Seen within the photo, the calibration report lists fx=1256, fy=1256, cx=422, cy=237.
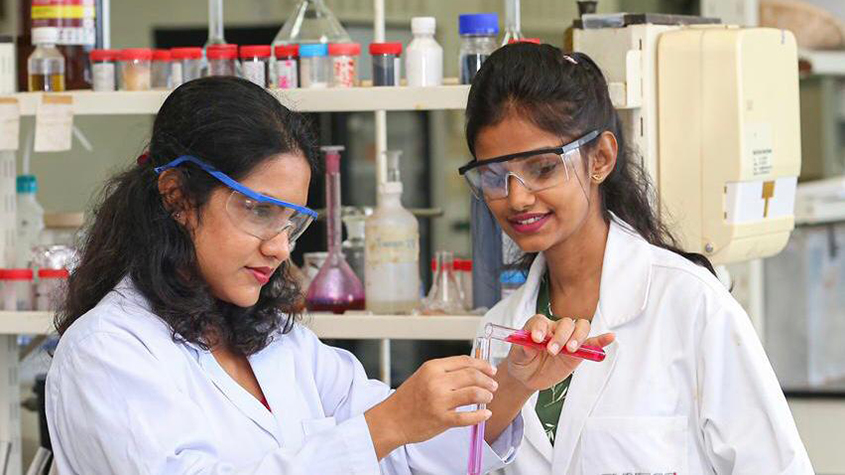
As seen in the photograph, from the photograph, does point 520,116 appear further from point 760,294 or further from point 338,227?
point 760,294

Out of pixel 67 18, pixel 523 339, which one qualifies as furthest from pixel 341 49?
pixel 523 339

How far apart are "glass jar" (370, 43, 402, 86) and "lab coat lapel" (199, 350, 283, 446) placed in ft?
2.54

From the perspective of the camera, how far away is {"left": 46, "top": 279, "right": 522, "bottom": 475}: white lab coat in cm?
154

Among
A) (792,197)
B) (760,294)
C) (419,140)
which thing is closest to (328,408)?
(792,197)

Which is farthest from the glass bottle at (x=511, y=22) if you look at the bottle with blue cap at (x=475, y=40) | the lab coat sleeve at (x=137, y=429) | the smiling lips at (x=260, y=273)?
the lab coat sleeve at (x=137, y=429)

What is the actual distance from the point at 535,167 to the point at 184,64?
85 centimetres

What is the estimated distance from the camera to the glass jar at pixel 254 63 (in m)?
2.36

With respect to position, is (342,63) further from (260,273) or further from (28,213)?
(28,213)

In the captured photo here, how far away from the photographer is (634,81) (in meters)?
2.20

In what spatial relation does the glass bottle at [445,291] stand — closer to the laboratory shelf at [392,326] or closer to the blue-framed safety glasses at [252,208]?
the laboratory shelf at [392,326]

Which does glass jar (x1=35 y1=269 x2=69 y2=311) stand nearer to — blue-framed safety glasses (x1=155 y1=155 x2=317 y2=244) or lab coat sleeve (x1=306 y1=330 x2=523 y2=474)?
lab coat sleeve (x1=306 y1=330 x2=523 y2=474)

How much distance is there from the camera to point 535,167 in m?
1.87

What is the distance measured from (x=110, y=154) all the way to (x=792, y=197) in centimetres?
452

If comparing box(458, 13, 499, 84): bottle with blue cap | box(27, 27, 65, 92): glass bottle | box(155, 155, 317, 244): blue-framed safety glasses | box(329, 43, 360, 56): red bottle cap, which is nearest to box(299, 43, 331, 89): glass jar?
box(329, 43, 360, 56): red bottle cap
